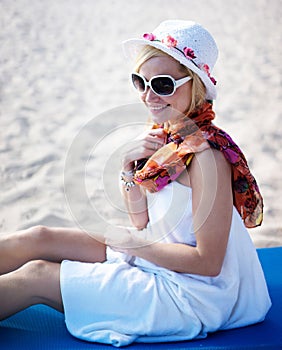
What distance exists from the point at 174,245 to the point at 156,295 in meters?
0.14

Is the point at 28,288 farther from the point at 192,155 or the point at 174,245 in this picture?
the point at 192,155

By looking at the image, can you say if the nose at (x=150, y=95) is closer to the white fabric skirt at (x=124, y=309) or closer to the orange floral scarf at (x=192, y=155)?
the orange floral scarf at (x=192, y=155)

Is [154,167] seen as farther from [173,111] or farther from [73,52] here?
[73,52]

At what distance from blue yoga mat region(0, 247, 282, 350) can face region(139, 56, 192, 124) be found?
61cm

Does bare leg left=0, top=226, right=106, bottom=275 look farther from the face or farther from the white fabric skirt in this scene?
the face

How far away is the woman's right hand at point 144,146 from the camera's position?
178 cm

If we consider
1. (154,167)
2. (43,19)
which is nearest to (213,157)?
(154,167)

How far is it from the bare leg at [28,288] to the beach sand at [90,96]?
21 centimetres

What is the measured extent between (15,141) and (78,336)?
2.91 m

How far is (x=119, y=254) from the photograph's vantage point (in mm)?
1822

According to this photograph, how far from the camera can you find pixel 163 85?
1704 mm

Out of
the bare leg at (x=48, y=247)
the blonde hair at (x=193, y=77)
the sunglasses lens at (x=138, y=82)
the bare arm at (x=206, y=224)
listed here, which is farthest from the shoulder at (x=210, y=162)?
the bare leg at (x=48, y=247)

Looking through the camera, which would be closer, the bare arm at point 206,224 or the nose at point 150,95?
the bare arm at point 206,224

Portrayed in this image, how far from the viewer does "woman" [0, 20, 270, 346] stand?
1.64 m
